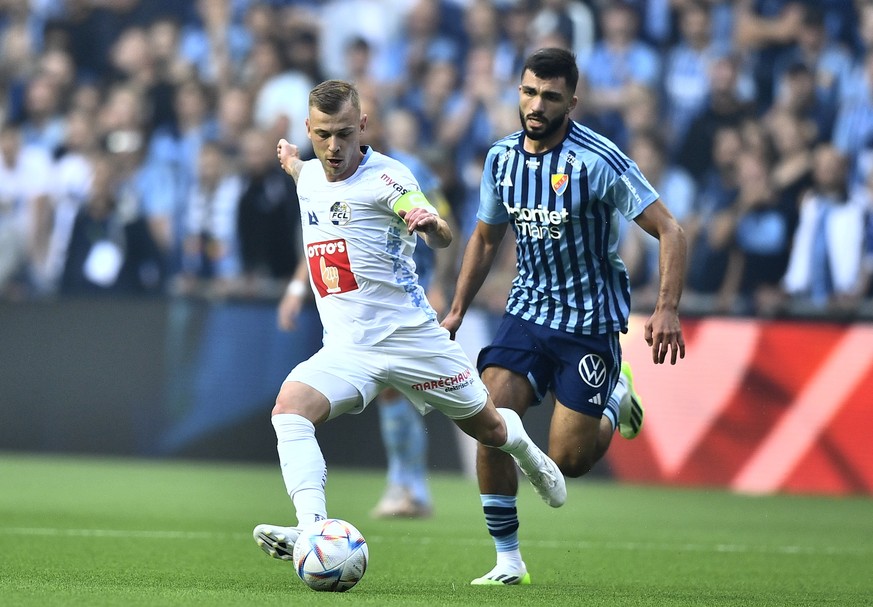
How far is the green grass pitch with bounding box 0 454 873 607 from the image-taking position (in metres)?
5.28

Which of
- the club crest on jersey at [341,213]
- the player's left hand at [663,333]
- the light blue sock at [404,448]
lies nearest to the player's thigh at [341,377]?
the club crest on jersey at [341,213]

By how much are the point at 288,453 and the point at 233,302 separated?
24.1 feet

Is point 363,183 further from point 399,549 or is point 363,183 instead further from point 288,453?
point 399,549

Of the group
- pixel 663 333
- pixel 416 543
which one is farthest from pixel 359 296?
pixel 416 543

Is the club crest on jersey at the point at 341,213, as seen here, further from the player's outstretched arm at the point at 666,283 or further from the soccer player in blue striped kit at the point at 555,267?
the player's outstretched arm at the point at 666,283

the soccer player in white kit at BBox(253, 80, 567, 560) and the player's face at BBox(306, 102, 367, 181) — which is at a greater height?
the player's face at BBox(306, 102, 367, 181)

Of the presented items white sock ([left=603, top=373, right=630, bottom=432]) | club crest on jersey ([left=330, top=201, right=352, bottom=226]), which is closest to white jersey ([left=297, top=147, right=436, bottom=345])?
club crest on jersey ([left=330, top=201, right=352, bottom=226])

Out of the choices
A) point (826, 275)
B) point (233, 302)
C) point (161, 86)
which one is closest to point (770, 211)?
point (826, 275)

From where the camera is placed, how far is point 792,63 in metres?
13.3

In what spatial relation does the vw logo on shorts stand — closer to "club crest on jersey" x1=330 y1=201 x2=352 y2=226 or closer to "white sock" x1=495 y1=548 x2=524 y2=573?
"white sock" x1=495 y1=548 x2=524 y2=573

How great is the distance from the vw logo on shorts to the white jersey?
3.40 feet

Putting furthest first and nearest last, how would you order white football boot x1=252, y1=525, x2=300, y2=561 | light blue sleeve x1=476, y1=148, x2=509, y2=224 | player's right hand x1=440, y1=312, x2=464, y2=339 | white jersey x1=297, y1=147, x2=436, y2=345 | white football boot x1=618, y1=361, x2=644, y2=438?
1. white football boot x1=618, y1=361, x2=644, y2=438
2. light blue sleeve x1=476, y1=148, x2=509, y2=224
3. player's right hand x1=440, y1=312, x2=464, y2=339
4. white jersey x1=297, y1=147, x2=436, y2=345
5. white football boot x1=252, y1=525, x2=300, y2=561

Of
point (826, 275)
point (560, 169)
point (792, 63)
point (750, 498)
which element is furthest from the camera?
point (792, 63)

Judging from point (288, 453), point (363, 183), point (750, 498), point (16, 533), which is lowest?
point (750, 498)
